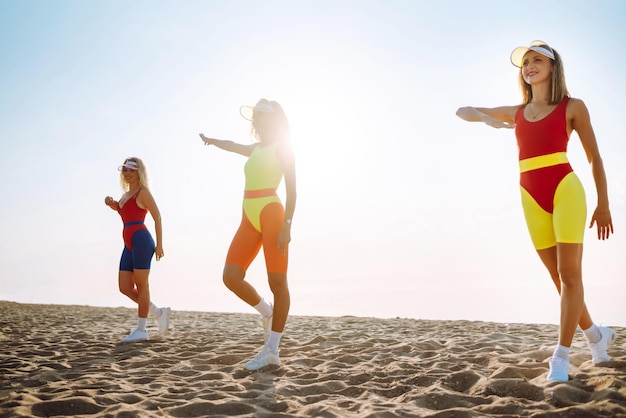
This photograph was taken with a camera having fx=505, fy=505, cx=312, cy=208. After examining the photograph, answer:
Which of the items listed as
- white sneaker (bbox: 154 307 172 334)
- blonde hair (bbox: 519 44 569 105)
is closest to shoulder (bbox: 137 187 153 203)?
white sneaker (bbox: 154 307 172 334)

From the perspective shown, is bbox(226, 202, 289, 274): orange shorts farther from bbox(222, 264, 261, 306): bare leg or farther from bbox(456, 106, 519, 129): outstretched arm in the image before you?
bbox(456, 106, 519, 129): outstretched arm

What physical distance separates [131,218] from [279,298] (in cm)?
284

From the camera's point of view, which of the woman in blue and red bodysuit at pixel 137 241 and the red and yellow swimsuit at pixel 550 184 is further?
the woman in blue and red bodysuit at pixel 137 241

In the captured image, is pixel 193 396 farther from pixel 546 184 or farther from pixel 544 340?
pixel 544 340

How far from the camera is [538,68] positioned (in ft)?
12.0

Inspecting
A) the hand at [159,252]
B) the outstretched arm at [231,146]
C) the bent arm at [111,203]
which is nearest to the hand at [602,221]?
the outstretched arm at [231,146]

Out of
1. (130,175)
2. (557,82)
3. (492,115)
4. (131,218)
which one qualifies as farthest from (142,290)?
(557,82)

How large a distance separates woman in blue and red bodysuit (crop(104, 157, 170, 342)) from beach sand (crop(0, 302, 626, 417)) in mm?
554

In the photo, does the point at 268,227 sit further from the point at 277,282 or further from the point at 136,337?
the point at 136,337

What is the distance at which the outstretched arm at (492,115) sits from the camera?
153 inches

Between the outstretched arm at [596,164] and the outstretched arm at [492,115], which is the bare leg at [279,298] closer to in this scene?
the outstretched arm at [492,115]

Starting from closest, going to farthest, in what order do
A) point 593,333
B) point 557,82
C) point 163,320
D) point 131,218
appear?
point 557,82
point 593,333
point 131,218
point 163,320

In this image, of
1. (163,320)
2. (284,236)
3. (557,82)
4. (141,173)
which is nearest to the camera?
(557,82)

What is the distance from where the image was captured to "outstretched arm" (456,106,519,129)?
3.88 metres
